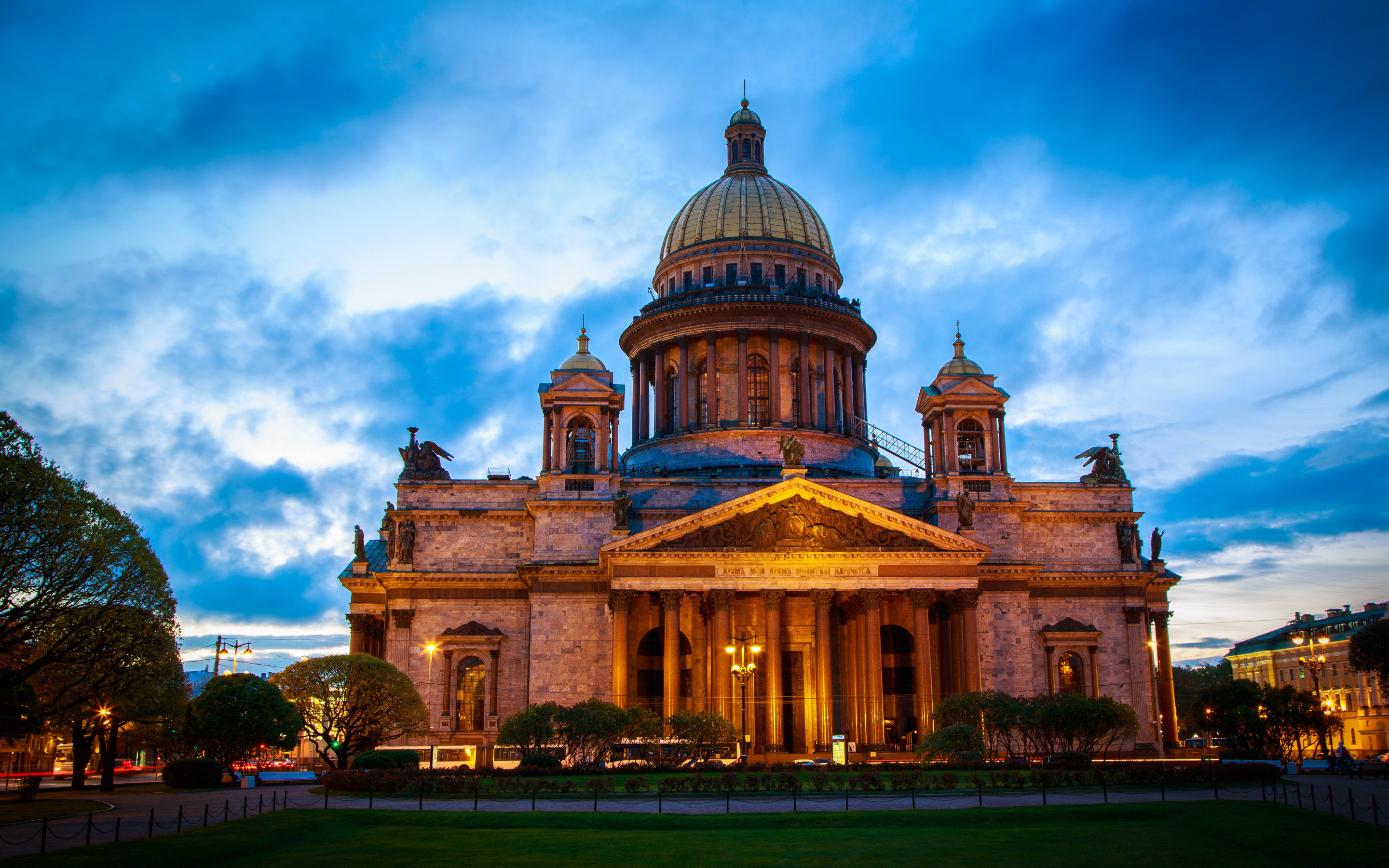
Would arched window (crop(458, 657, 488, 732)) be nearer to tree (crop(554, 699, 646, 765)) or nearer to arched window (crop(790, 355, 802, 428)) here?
tree (crop(554, 699, 646, 765))

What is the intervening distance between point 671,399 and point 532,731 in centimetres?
3259

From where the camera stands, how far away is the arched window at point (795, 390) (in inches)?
2758

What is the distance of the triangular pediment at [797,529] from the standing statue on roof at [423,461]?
13.4 m

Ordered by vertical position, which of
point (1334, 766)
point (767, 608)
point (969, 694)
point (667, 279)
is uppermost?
point (667, 279)

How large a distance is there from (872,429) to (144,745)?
52.6 meters

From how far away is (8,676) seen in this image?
34.3 meters

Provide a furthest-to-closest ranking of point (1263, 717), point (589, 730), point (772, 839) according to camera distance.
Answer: point (1263, 717) < point (589, 730) < point (772, 839)

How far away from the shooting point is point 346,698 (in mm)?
45969

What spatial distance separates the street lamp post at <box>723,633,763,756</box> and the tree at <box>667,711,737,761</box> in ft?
7.37

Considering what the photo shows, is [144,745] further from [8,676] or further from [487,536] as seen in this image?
[8,676]

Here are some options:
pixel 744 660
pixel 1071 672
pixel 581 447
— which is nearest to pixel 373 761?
pixel 744 660

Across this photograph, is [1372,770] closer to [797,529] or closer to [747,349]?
[797,529]

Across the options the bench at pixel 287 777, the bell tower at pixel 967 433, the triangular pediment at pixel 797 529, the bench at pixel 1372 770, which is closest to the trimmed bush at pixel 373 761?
the bench at pixel 287 777

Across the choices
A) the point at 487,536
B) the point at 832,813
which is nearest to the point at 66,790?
the point at 487,536
